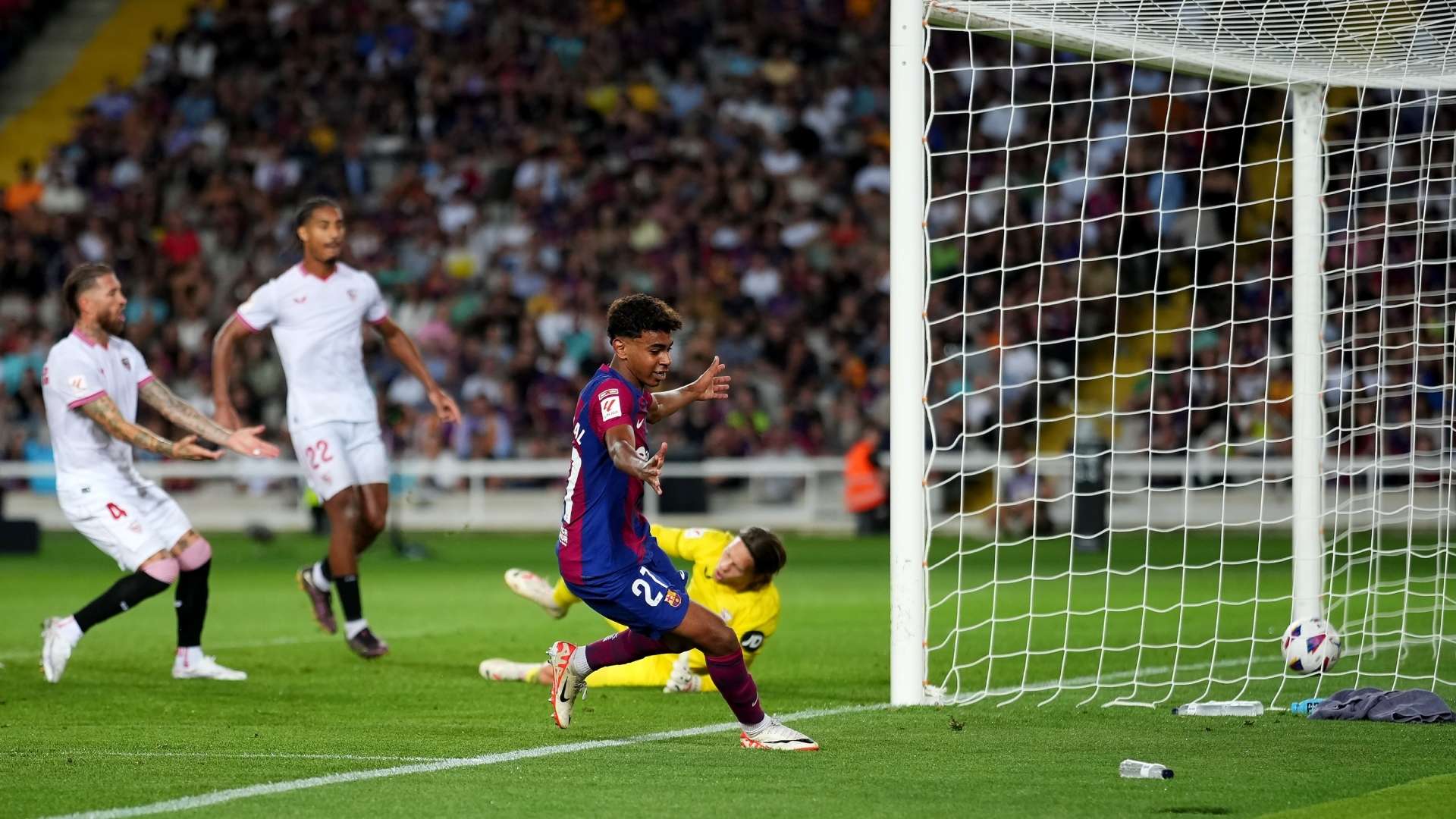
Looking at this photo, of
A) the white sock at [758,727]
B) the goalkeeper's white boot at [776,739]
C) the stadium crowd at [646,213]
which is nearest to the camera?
the goalkeeper's white boot at [776,739]

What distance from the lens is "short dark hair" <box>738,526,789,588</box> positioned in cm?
832

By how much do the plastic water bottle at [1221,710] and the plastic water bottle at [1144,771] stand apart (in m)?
1.66

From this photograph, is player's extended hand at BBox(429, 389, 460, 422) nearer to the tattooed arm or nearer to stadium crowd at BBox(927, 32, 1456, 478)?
the tattooed arm

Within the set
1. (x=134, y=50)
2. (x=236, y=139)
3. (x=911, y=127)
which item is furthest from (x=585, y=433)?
(x=134, y=50)

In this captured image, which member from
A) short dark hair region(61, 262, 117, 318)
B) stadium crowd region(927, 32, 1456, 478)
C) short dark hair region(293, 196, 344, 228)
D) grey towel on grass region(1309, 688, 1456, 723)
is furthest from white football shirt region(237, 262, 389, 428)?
stadium crowd region(927, 32, 1456, 478)

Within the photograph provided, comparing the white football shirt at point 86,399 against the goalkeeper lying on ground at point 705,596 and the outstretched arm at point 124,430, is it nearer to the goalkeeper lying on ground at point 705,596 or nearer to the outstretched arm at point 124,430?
the outstretched arm at point 124,430

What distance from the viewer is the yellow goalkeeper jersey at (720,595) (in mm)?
8484

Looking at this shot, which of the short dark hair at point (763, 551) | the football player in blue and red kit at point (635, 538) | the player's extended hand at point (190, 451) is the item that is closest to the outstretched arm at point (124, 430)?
the player's extended hand at point (190, 451)

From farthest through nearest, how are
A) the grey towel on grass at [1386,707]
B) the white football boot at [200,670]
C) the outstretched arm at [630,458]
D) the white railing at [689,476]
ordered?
the white railing at [689,476], the white football boot at [200,670], the grey towel on grass at [1386,707], the outstretched arm at [630,458]

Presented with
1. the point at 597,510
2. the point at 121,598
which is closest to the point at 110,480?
the point at 121,598

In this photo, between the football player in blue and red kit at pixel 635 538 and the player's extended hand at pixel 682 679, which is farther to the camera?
the player's extended hand at pixel 682 679

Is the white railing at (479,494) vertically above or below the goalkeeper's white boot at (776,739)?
below

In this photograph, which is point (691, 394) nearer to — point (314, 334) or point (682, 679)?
point (682, 679)

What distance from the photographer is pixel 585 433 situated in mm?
6609
